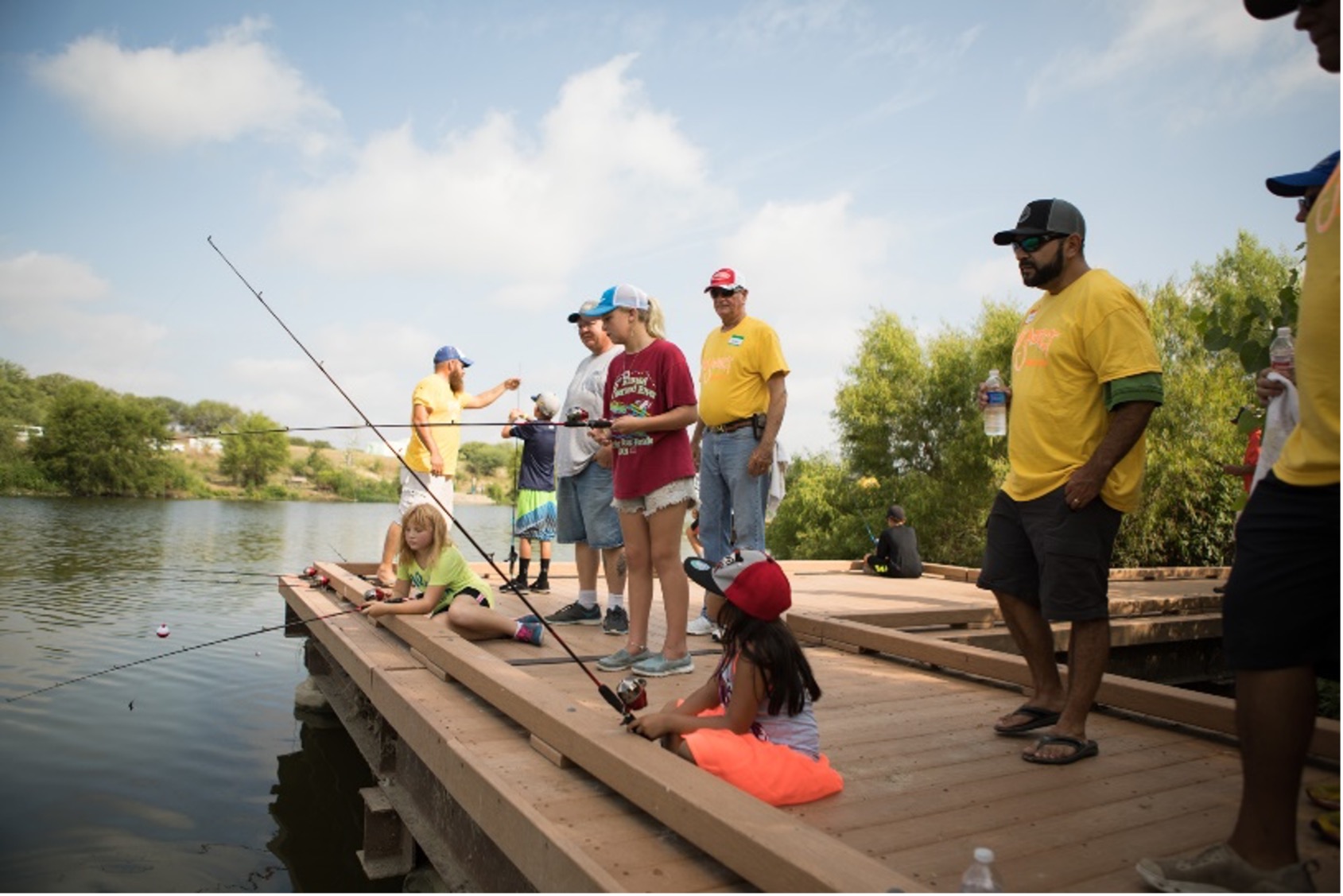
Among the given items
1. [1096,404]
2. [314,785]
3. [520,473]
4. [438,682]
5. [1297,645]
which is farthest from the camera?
[520,473]

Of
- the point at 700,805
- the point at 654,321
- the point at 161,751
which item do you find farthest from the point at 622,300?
the point at 161,751

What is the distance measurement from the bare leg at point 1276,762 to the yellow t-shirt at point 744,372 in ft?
10.3

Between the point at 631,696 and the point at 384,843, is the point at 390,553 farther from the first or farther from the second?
the point at 631,696

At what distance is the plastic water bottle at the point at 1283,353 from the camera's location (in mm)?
3049

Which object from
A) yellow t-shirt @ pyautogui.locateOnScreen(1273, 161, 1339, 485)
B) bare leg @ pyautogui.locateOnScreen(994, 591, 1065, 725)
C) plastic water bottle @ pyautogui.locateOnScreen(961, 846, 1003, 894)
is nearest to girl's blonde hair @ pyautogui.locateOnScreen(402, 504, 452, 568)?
bare leg @ pyautogui.locateOnScreen(994, 591, 1065, 725)

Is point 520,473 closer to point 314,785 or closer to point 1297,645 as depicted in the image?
point 314,785

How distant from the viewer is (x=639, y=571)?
4.16 meters

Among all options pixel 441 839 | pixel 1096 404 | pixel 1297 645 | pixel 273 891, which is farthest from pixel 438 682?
pixel 1297 645

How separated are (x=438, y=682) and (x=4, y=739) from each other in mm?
4584

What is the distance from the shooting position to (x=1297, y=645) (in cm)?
182

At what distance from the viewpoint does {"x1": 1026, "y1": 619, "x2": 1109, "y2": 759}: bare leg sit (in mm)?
2965

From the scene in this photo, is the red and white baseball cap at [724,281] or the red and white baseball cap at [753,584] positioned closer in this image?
the red and white baseball cap at [753,584]

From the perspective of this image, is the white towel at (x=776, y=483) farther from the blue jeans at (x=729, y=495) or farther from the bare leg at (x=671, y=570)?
the bare leg at (x=671, y=570)

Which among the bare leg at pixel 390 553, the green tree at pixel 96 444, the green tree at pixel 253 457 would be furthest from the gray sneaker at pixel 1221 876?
the green tree at pixel 253 457
